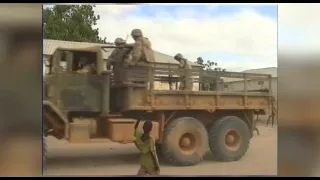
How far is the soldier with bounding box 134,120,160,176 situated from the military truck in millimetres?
65

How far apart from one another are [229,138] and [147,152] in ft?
2.99

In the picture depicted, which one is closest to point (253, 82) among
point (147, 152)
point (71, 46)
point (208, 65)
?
point (208, 65)

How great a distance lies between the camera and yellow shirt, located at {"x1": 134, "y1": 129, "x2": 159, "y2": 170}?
489cm

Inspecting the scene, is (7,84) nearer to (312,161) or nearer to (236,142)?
(236,142)

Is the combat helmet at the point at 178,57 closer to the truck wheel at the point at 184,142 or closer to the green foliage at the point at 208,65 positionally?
the green foliage at the point at 208,65

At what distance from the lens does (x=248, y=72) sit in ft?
16.1

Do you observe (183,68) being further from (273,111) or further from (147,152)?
(273,111)

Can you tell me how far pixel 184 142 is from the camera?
16.3 ft

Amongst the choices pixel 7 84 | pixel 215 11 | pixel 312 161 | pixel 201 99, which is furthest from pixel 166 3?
pixel 312 161

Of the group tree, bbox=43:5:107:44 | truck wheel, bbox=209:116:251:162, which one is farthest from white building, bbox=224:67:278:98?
tree, bbox=43:5:107:44

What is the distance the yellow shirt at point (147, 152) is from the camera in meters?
4.89

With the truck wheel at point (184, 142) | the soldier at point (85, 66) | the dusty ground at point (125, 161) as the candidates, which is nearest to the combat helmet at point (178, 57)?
the truck wheel at point (184, 142)

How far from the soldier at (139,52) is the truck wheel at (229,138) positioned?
3.35 ft

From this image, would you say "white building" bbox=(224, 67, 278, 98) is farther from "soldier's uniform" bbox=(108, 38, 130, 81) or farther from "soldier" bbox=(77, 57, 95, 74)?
"soldier" bbox=(77, 57, 95, 74)
